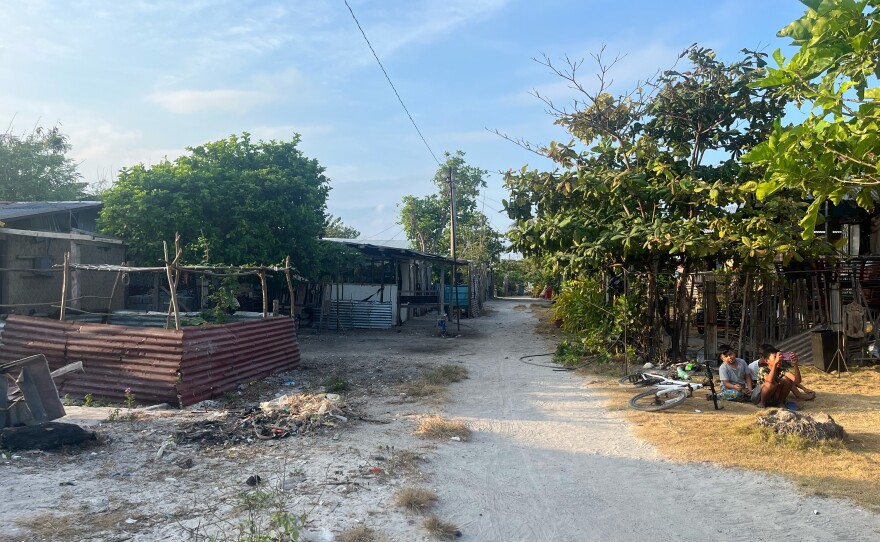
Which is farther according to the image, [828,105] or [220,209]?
[220,209]

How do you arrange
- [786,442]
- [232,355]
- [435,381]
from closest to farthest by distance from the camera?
[786,442]
[232,355]
[435,381]

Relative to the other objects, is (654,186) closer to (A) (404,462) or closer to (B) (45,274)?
(A) (404,462)

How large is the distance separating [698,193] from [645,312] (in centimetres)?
285

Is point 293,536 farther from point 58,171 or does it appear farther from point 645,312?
point 58,171

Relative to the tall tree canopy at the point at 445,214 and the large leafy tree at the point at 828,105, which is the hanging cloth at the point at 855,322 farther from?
the tall tree canopy at the point at 445,214

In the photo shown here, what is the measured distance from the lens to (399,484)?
5.52 m

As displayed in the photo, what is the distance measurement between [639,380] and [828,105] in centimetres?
700

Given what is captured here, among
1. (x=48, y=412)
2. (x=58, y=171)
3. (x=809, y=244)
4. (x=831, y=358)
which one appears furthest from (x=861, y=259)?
(x=58, y=171)

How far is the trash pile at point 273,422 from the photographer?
6969mm

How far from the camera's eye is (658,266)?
12672 mm

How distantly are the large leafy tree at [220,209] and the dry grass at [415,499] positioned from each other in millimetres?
10246

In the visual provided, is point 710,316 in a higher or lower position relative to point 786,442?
higher

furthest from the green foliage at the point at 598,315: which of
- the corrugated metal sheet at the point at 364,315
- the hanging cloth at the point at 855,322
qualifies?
the corrugated metal sheet at the point at 364,315

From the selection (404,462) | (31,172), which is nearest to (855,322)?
(404,462)
